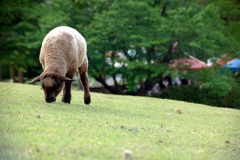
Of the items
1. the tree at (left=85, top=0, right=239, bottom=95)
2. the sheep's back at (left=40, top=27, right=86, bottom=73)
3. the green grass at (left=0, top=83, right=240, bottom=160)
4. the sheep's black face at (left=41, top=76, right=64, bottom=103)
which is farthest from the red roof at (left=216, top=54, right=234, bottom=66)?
the sheep's black face at (left=41, top=76, right=64, bottom=103)

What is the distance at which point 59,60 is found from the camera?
9.56 metres

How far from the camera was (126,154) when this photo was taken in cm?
480

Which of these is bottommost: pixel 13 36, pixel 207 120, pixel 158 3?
pixel 207 120

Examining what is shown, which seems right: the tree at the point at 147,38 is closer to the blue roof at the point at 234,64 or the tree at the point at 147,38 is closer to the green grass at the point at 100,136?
the blue roof at the point at 234,64

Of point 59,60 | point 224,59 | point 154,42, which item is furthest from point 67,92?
point 224,59

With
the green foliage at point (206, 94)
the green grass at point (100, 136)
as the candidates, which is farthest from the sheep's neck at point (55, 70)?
the green foliage at point (206, 94)

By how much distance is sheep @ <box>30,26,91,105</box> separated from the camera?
9141 mm

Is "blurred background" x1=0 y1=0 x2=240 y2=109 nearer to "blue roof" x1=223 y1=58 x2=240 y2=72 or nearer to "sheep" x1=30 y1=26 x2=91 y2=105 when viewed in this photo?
"blue roof" x1=223 y1=58 x2=240 y2=72

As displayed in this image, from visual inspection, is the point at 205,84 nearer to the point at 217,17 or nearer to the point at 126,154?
the point at 217,17

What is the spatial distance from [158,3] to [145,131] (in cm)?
2024

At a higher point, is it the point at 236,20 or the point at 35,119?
the point at 236,20

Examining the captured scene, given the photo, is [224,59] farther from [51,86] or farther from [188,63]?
[51,86]

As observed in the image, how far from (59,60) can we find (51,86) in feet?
2.49

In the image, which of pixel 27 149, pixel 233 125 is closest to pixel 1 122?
pixel 27 149
